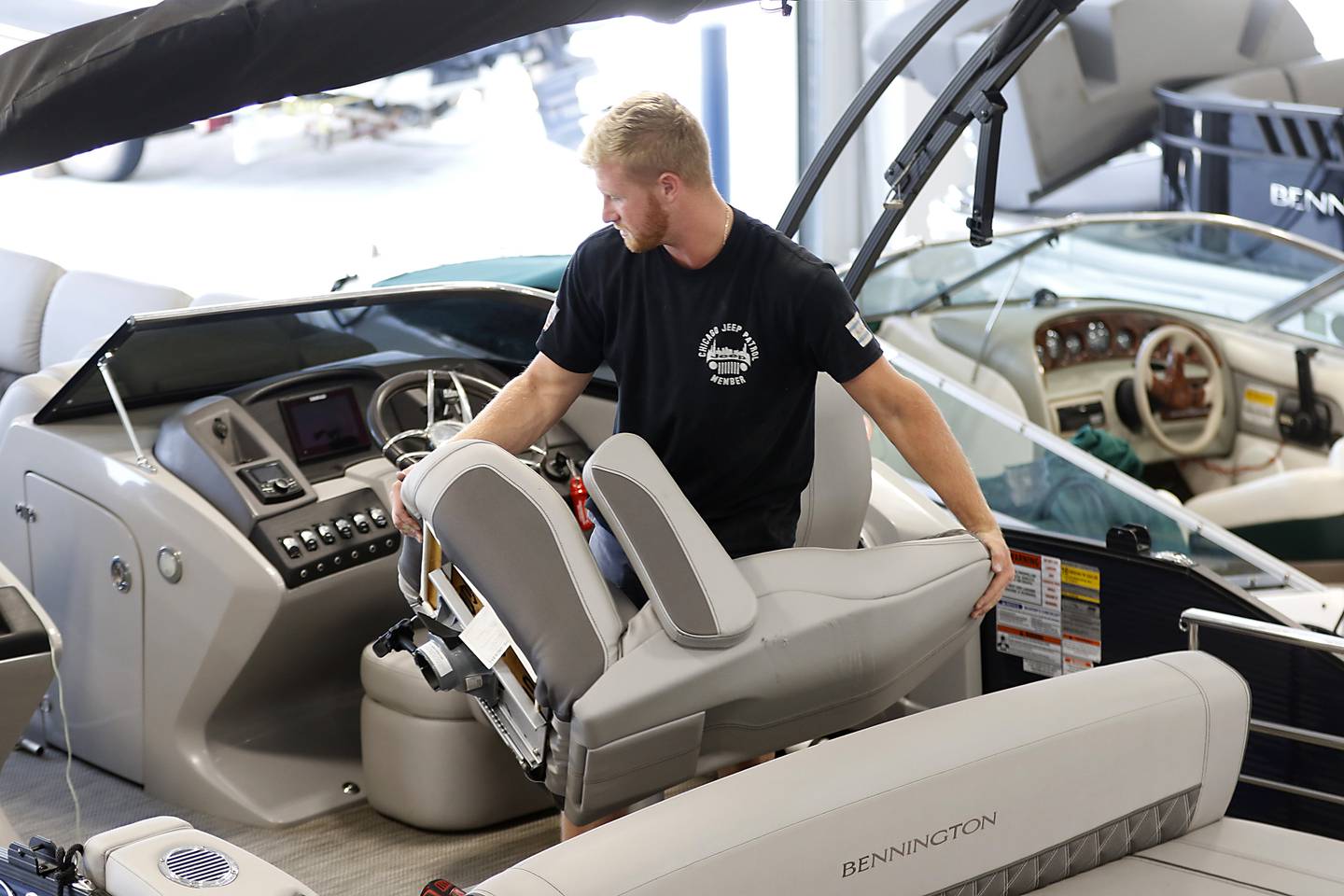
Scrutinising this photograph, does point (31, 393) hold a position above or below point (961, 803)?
above

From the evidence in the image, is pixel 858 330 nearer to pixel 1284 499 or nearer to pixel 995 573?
pixel 995 573

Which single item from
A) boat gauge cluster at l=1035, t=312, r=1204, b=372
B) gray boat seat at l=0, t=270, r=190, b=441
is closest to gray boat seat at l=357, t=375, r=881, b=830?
gray boat seat at l=0, t=270, r=190, b=441

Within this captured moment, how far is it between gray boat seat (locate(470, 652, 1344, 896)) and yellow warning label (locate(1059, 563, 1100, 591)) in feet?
1.50

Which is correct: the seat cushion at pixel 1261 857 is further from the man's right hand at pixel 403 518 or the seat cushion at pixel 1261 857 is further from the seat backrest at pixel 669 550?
the man's right hand at pixel 403 518

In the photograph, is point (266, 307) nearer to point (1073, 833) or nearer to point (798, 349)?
point (798, 349)

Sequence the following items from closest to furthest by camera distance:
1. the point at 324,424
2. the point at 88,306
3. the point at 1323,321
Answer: the point at 324,424
the point at 88,306
the point at 1323,321

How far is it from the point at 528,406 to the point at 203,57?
1067mm

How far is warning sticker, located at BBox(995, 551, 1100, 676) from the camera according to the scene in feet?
8.54

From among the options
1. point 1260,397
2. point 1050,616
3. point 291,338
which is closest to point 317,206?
point 291,338

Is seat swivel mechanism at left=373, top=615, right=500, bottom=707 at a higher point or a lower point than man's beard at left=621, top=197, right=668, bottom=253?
lower

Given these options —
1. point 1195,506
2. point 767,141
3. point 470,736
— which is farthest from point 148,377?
point 767,141

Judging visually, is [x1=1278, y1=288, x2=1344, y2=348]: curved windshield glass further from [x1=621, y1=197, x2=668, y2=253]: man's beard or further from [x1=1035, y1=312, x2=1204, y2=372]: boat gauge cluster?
[x1=621, y1=197, x2=668, y2=253]: man's beard

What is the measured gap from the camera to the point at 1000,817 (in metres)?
1.86

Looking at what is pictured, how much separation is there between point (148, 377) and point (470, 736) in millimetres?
986
